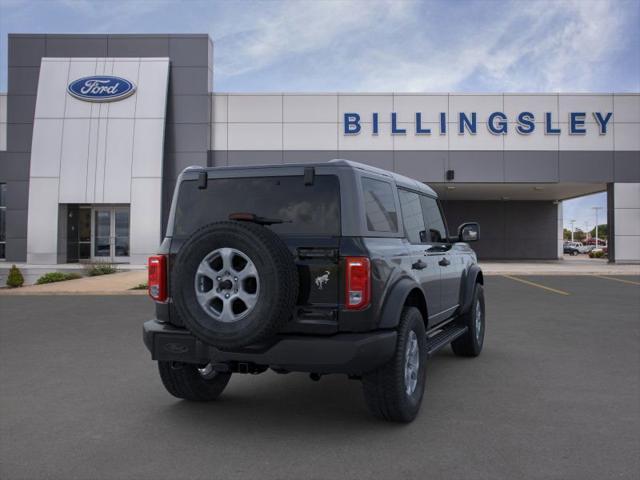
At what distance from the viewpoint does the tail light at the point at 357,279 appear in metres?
4.00

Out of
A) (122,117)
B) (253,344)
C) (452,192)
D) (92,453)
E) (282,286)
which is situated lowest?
(92,453)

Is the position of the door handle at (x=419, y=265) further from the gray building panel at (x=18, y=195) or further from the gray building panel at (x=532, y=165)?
the gray building panel at (x=18, y=195)

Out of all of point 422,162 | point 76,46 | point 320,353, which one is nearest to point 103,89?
point 76,46

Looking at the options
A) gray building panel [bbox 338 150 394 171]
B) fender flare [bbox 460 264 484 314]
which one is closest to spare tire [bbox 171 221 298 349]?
fender flare [bbox 460 264 484 314]

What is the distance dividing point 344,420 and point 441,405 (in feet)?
3.03

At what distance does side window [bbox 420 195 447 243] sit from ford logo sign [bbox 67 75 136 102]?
22829 millimetres

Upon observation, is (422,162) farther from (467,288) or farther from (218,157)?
(467,288)

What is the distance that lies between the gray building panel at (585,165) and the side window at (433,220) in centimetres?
2256

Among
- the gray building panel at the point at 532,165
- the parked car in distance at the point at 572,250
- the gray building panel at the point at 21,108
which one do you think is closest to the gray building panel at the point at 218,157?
the gray building panel at the point at 21,108

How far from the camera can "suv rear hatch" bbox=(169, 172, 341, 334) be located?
4055 mm

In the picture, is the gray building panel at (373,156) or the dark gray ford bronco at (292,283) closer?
the dark gray ford bronco at (292,283)

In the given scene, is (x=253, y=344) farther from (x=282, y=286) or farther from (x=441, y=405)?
(x=441, y=405)

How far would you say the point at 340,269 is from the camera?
4031 mm

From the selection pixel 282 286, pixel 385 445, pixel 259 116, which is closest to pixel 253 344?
pixel 282 286
